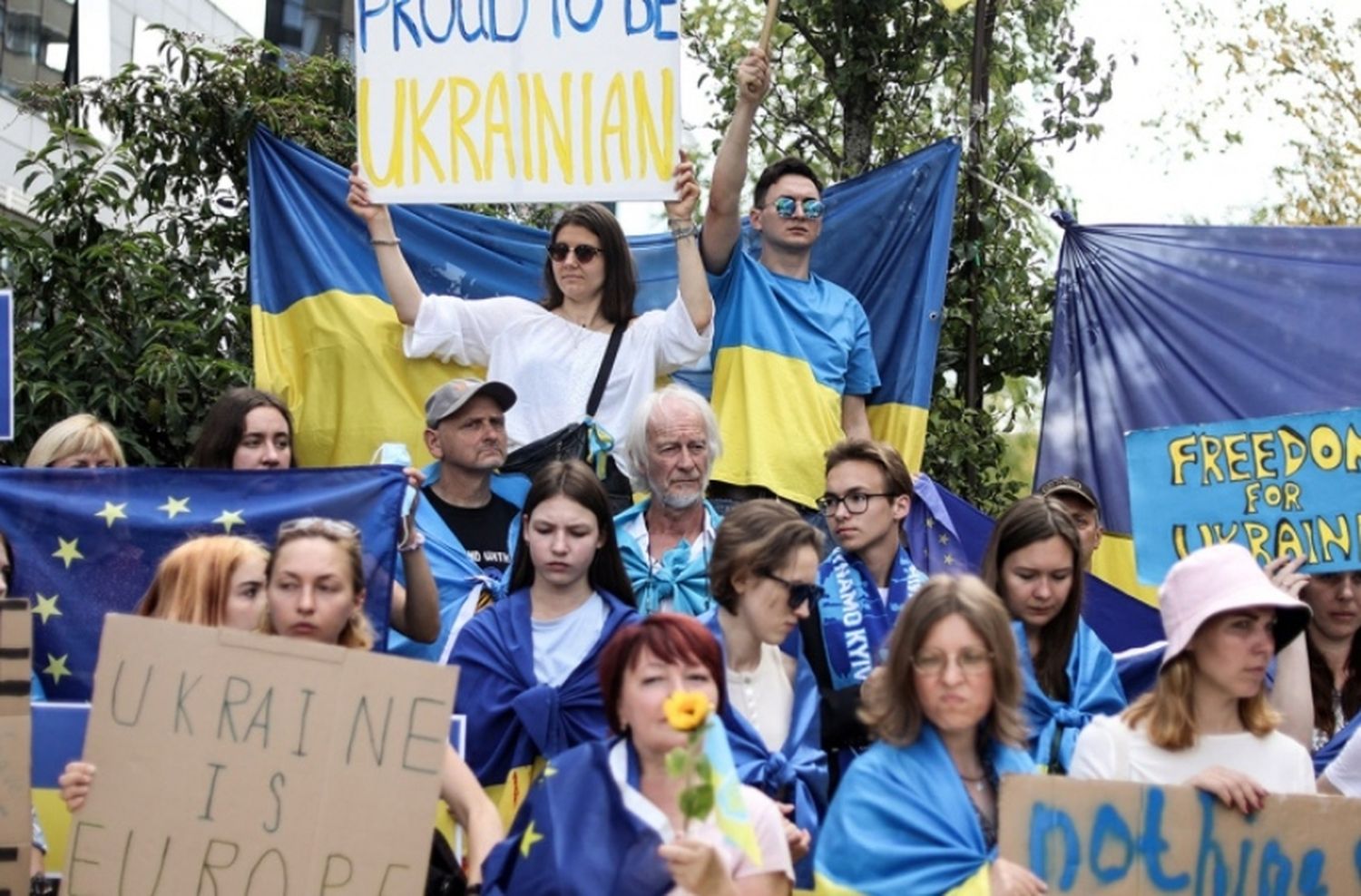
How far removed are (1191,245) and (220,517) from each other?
375 centimetres

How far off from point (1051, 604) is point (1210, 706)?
2.87ft

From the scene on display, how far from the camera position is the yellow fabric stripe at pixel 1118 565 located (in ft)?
25.6

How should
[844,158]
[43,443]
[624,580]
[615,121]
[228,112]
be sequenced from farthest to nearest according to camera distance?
[844,158] → [228,112] → [615,121] → [43,443] → [624,580]

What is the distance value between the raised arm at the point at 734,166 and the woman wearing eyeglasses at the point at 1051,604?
172cm

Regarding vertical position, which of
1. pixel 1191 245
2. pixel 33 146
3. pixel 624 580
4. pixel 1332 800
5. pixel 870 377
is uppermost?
pixel 33 146

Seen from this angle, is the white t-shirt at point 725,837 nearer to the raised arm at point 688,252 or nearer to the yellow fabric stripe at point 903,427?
the raised arm at point 688,252

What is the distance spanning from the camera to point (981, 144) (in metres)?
8.76

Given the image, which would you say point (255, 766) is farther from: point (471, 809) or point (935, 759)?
point (935, 759)

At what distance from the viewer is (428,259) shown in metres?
8.47

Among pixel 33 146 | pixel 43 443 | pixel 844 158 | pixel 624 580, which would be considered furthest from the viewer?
pixel 33 146

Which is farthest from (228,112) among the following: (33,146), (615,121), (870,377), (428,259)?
Result: (33,146)

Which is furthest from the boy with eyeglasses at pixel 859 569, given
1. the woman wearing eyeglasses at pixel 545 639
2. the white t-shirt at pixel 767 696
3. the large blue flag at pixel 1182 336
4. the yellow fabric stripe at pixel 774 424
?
the large blue flag at pixel 1182 336

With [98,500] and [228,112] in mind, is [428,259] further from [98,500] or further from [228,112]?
[98,500]

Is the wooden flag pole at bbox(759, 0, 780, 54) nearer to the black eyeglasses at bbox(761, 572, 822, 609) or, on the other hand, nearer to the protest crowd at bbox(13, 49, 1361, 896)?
the protest crowd at bbox(13, 49, 1361, 896)
